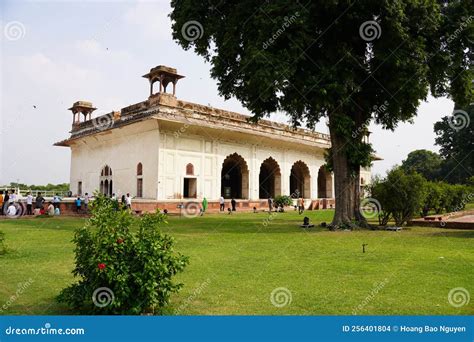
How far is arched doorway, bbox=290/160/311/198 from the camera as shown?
29672 millimetres

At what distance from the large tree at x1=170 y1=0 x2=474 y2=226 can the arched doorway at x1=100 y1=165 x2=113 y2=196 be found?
39.7ft

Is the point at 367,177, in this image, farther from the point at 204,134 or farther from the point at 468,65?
the point at 468,65

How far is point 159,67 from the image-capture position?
20.2 metres

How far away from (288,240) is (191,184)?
1277 cm

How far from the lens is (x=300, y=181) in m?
30.7
